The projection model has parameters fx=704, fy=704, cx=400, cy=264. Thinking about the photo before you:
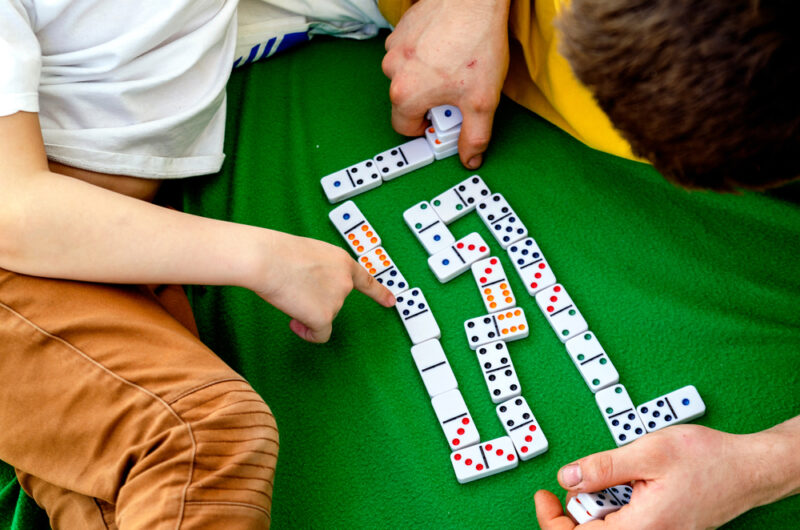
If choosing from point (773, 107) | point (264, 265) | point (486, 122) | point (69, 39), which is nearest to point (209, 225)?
point (264, 265)

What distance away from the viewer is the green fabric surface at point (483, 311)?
4.68ft

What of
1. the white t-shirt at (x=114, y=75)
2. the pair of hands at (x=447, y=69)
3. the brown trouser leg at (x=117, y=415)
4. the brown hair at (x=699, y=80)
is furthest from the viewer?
the pair of hands at (x=447, y=69)

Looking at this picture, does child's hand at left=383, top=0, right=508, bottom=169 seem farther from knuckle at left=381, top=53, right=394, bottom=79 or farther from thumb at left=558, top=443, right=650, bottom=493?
thumb at left=558, top=443, right=650, bottom=493

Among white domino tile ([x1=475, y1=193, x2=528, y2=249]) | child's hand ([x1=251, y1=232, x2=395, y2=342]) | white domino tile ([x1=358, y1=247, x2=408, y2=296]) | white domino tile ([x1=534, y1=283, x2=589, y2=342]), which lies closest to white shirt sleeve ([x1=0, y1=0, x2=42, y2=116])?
child's hand ([x1=251, y1=232, x2=395, y2=342])

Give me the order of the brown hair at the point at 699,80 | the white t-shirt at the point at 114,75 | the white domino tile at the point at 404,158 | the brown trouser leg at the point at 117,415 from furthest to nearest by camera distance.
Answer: the white domino tile at the point at 404,158, the white t-shirt at the point at 114,75, the brown trouser leg at the point at 117,415, the brown hair at the point at 699,80

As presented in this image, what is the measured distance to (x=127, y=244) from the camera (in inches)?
50.1

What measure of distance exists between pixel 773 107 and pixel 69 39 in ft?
4.17

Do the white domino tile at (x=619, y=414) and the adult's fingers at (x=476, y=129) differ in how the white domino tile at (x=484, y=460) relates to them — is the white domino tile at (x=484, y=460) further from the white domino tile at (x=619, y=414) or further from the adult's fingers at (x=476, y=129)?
the adult's fingers at (x=476, y=129)

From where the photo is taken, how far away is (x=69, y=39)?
4.58ft

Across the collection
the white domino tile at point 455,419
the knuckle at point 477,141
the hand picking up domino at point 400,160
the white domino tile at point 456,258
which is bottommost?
the white domino tile at point 455,419

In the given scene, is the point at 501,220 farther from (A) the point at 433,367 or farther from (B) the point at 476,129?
(A) the point at 433,367

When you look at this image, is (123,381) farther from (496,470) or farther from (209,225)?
(496,470)

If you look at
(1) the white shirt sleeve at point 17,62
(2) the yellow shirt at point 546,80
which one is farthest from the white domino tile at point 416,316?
(1) the white shirt sleeve at point 17,62

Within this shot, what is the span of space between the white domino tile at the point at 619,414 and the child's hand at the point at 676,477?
174 mm
